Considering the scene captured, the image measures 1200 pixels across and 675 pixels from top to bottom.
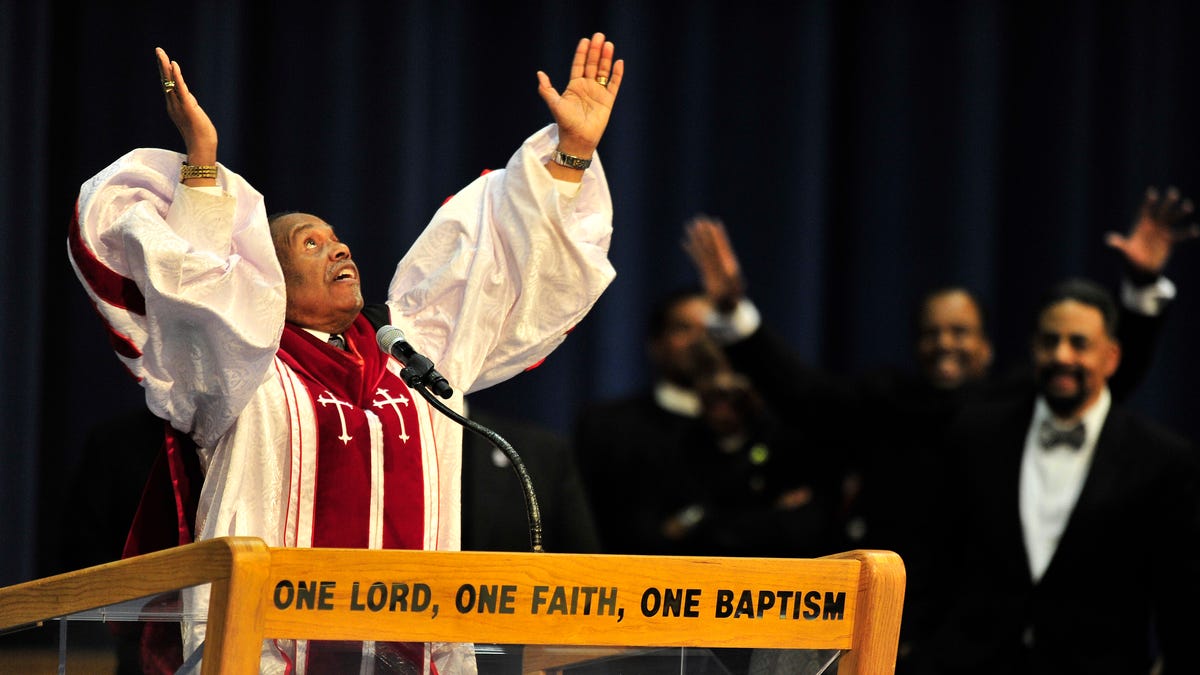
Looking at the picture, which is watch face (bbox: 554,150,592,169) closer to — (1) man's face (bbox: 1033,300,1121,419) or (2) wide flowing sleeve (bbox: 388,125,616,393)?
(2) wide flowing sleeve (bbox: 388,125,616,393)

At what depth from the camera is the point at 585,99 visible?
2275 mm

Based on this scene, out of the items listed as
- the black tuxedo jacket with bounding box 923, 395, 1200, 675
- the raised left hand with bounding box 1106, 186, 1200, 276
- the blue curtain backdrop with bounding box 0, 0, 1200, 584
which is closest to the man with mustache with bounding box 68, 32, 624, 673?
the black tuxedo jacket with bounding box 923, 395, 1200, 675

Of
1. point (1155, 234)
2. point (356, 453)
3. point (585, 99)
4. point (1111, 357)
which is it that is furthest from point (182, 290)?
point (1155, 234)

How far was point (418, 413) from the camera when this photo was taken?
2.22 m

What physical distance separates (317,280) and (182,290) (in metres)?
0.24

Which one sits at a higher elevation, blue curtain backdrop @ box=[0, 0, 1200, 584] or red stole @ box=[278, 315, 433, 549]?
blue curtain backdrop @ box=[0, 0, 1200, 584]

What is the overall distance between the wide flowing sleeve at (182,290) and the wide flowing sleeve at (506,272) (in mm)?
267

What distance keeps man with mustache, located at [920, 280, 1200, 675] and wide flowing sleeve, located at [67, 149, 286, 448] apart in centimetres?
238

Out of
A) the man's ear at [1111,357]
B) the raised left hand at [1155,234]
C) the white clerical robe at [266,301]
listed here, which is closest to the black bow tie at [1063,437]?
the man's ear at [1111,357]

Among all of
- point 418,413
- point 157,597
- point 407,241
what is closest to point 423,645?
point 157,597

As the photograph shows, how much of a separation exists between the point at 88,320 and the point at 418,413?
2.40m

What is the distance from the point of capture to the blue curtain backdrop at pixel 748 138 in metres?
4.41

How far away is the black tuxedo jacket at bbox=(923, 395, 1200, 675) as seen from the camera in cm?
389

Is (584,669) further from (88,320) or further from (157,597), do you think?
(88,320)
